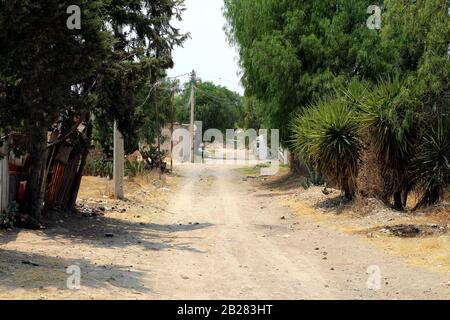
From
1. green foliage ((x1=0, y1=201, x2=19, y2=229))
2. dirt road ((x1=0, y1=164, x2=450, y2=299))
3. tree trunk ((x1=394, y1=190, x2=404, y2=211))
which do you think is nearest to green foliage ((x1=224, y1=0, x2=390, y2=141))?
tree trunk ((x1=394, y1=190, x2=404, y2=211))

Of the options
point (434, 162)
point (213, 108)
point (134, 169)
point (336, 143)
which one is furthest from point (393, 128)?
point (213, 108)

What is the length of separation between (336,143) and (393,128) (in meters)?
1.96

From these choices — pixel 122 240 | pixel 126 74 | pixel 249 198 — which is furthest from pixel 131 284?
pixel 249 198

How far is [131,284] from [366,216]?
9.30 metres

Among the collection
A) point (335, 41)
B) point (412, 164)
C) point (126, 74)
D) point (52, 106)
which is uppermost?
point (335, 41)

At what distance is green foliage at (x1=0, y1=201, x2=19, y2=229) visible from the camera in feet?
40.3

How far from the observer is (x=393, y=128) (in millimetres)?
15555

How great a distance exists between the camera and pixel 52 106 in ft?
29.4

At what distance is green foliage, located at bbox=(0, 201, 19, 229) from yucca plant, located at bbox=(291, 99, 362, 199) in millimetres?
8648

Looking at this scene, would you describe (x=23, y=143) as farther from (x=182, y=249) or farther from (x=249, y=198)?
(x=249, y=198)

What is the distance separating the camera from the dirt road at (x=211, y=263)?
7855 millimetres

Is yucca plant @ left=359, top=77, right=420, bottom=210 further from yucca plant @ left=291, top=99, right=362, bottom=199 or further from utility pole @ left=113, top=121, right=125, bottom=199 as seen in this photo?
utility pole @ left=113, top=121, right=125, bottom=199

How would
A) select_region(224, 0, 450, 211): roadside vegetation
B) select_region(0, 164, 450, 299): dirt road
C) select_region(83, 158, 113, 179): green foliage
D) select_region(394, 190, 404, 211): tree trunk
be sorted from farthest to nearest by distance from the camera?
select_region(83, 158, 113, 179): green foliage
select_region(394, 190, 404, 211): tree trunk
select_region(224, 0, 450, 211): roadside vegetation
select_region(0, 164, 450, 299): dirt road

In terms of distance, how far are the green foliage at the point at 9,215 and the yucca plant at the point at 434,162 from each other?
10.2 metres
